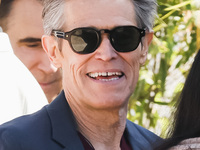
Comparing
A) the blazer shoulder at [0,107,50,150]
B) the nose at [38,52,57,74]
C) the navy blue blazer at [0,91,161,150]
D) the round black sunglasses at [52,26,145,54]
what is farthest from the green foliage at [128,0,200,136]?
the blazer shoulder at [0,107,50,150]

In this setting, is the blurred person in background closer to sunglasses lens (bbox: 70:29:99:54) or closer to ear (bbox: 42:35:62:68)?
ear (bbox: 42:35:62:68)

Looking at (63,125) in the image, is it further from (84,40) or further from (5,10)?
(5,10)

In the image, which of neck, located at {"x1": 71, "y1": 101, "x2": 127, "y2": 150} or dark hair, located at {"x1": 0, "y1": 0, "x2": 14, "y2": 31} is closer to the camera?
neck, located at {"x1": 71, "y1": 101, "x2": 127, "y2": 150}

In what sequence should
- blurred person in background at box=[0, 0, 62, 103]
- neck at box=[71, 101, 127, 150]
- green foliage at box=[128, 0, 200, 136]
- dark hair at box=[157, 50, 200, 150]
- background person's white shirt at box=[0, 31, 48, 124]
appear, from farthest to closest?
1. green foliage at box=[128, 0, 200, 136]
2. blurred person in background at box=[0, 0, 62, 103]
3. background person's white shirt at box=[0, 31, 48, 124]
4. neck at box=[71, 101, 127, 150]
5. dark hair at box=[157, 50, 200, 150]

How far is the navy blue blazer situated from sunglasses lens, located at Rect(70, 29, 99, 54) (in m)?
0.29

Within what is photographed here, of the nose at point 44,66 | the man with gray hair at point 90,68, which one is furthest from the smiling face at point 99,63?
the nose at point 44,66

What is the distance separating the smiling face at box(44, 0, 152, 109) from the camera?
2793 mm

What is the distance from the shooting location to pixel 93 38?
2.78 meters

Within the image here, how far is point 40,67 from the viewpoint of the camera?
14.3 feet

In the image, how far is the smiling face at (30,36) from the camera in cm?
436

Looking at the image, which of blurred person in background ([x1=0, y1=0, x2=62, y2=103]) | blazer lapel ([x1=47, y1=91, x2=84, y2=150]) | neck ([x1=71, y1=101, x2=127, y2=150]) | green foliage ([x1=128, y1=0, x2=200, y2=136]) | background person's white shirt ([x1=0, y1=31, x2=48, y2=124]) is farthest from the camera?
green foliage ([x1=128, y1=0, x2=200, y2=136])

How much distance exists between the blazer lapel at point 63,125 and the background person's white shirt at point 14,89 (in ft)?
0.81

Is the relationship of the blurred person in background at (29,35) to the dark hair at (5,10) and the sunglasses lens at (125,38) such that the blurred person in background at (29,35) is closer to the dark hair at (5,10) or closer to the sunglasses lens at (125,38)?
the dark hair at (5,10)

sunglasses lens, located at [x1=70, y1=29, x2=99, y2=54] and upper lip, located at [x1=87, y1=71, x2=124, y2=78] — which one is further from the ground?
sunglasses lens, located at [x1=70, y1=29, x2=99, y2=54]
